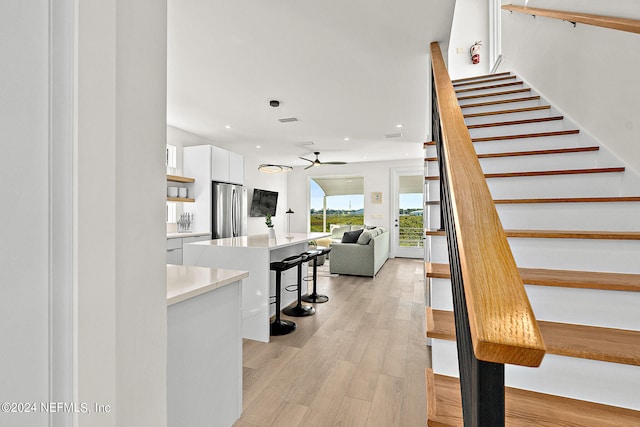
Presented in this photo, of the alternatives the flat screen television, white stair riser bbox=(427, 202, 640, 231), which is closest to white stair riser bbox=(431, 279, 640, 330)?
white stair riser bbox=(427, 202, 640, 231)

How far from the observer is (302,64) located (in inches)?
116

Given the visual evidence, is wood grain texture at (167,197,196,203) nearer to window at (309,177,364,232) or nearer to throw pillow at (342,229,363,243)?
throw pillow at (342,229,363,243)

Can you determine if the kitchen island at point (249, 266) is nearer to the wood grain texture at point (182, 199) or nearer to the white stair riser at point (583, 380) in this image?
the wood grain texture at point (182, 199)

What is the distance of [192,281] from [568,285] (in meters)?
1.56

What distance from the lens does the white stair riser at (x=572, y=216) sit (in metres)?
1.51

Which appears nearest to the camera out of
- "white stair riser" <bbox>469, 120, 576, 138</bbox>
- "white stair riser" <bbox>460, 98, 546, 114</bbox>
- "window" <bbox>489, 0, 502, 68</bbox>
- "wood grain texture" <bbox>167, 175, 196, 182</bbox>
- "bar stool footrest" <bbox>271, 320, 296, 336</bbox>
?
"white stair riser" <bbox>469, 120, 576, 138</bbox>

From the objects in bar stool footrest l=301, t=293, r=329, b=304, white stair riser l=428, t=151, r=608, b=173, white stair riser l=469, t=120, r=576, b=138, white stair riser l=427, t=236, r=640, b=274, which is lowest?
bar stool footrest l=301, t=293, r=329, b=304

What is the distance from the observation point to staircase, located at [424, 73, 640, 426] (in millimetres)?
983

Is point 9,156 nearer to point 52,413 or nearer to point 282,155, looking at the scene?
point 52,413

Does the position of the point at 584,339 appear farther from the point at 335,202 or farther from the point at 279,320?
the point at 335,202

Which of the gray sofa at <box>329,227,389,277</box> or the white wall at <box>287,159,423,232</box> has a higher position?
the white wall at <box>287,159,423,232</box>

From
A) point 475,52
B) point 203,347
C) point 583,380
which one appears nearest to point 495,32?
point 475,52

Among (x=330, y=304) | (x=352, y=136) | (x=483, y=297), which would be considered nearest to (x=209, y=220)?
(x=330, y=304)

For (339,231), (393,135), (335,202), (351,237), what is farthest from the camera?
(335,202)
